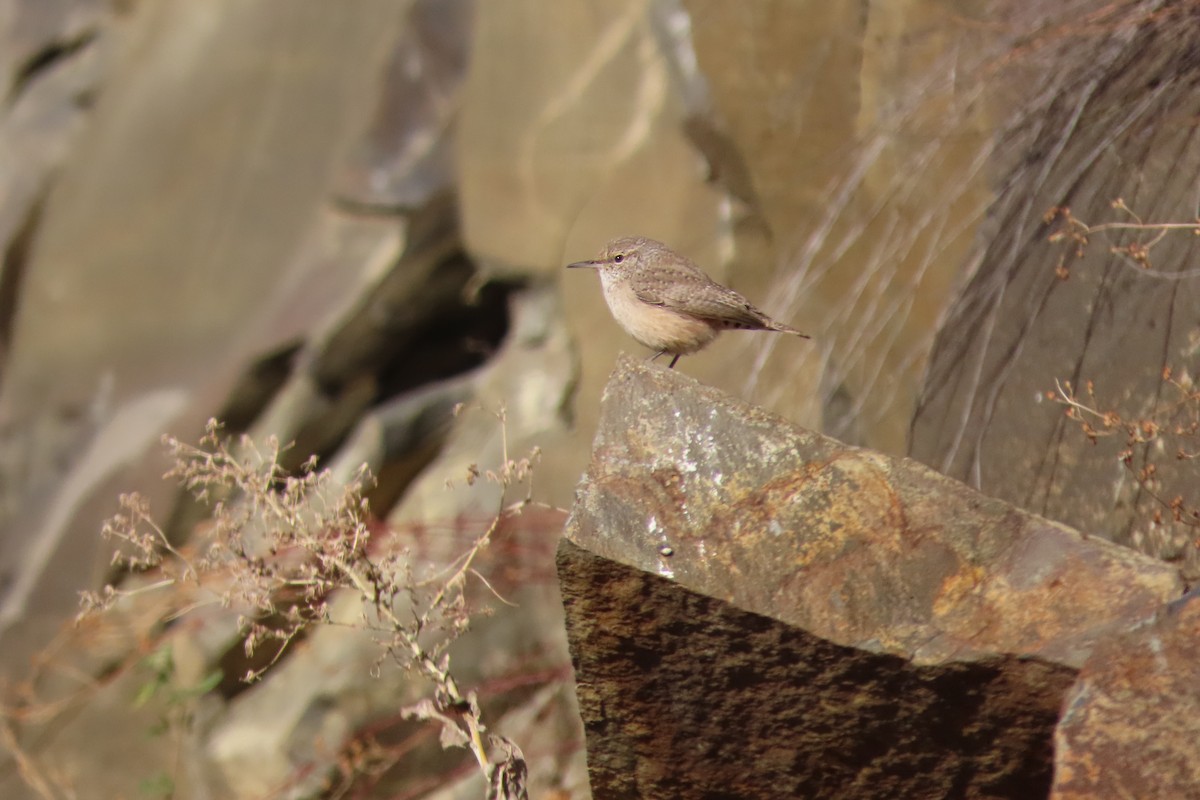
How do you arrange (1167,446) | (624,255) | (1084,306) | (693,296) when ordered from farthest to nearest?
(624,255) < (693,296) < (1084,306) < (1167,446)

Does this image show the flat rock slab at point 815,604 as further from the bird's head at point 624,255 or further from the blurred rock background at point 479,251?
the bird's head at point 624,255

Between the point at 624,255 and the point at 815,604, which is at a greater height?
the point at 815,604

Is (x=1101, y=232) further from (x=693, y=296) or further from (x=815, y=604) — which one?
(x=815, y=604)

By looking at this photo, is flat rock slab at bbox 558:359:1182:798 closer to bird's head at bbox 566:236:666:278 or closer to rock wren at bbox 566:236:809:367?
rock wren at bbox 566:236:809:367

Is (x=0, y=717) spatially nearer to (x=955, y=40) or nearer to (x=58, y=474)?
(x=58, y=474)

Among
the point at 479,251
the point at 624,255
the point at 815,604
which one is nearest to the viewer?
the point at 815,604

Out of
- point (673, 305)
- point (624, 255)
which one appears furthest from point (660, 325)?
point (624, 255)

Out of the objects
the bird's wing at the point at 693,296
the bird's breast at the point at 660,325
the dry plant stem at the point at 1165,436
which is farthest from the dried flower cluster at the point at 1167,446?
the bird's breast at the point at 660,325

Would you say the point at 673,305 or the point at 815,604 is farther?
the point at 673,305
